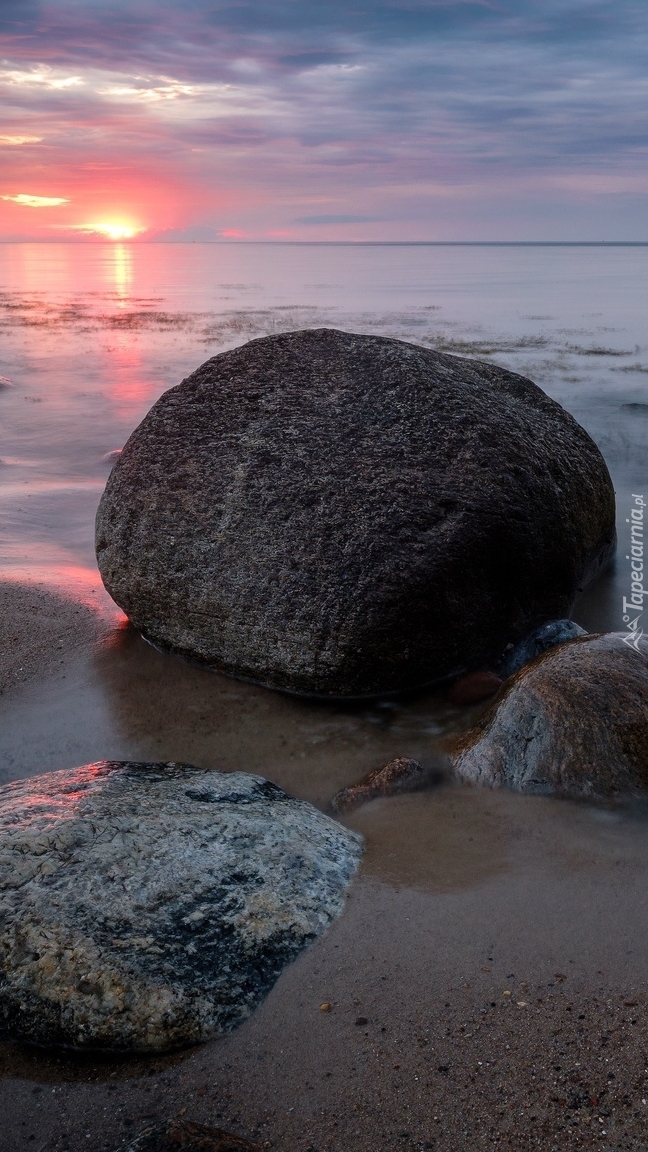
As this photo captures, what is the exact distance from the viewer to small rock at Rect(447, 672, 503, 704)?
5000 millimetres

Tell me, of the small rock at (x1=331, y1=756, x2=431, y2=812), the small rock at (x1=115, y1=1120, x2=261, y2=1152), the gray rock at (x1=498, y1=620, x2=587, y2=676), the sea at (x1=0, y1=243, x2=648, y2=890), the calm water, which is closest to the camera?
the small rock at (x1=115, y1=1120, x2=261, y2=1152)

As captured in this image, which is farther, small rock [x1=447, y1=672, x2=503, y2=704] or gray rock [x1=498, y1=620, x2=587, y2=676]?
gray rock [x1=498, y1=620, x2=587, y2=676]

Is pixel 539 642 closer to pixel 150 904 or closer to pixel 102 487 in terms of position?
pixel 150 904

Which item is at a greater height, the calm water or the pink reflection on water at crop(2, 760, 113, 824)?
the calm water

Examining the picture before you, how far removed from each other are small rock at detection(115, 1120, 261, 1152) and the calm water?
4.43 m

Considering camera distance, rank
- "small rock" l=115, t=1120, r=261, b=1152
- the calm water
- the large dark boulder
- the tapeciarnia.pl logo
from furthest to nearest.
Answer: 1. the calm water
2. the tapeciarnia.pl logo
3. the large dark boulder
4. "small rock" l=115, t=1120, r=261, b=1152

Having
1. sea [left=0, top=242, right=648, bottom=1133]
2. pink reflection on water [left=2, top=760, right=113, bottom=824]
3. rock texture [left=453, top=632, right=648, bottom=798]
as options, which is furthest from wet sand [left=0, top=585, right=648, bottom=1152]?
pink reflection on water [left=2, top=760, right=113, bottom=824]

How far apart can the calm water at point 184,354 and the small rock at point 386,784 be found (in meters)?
2.43

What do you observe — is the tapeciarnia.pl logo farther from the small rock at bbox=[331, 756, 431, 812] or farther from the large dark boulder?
the small rock at bbox=[331, 756, 431, 812]

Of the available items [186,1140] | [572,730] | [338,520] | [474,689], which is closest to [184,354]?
[338,520]

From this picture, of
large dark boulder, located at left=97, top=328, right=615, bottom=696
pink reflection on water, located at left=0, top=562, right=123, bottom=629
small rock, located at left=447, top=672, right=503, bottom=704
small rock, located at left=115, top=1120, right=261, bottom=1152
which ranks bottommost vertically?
small rock, located at left=115, top=1120, right=261, bottom=1152

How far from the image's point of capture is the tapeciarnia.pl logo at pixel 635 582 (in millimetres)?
5833

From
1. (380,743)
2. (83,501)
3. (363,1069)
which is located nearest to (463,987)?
(363,1069)

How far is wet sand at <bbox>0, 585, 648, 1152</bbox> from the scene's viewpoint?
2410 mm
